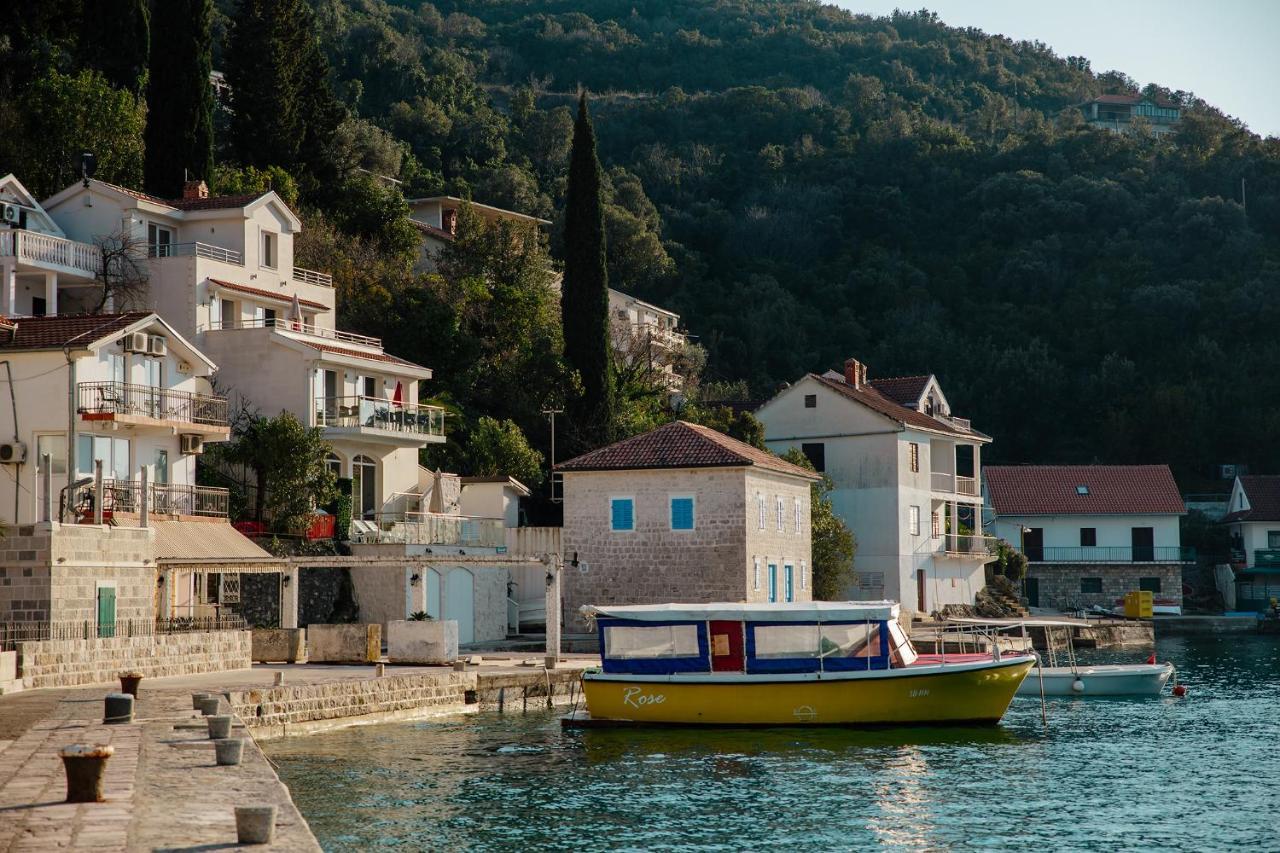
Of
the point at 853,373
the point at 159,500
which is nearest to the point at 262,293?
the point at 159,500

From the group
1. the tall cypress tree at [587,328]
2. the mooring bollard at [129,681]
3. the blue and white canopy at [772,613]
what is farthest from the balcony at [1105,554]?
the mooring bollard at [129,681]

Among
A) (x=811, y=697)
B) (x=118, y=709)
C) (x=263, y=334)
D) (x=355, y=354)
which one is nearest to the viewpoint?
(x=118, y=709)

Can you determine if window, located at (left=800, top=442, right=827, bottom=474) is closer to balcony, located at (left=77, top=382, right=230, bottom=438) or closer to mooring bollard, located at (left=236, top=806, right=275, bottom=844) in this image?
balcony, located at (left=77, top=382, right=230, bottom=438)

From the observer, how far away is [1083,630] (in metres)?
61.3

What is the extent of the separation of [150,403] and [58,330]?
3.01 meters

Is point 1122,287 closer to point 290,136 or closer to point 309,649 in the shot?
point 290,136

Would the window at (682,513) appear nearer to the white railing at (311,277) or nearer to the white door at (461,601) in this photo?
the white door at (461,601)

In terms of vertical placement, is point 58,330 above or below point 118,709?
above

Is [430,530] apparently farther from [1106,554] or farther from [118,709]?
[1106,554]

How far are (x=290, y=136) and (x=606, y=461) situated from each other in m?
25.9

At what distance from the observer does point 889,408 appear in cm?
6247

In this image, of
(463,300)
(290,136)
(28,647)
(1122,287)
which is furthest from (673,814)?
(1122,287)

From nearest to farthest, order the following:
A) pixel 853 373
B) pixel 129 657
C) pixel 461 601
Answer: pixel 129 657
pixel 461 601
pixel 853 373

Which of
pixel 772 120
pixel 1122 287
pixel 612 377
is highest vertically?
pixel 772 120
